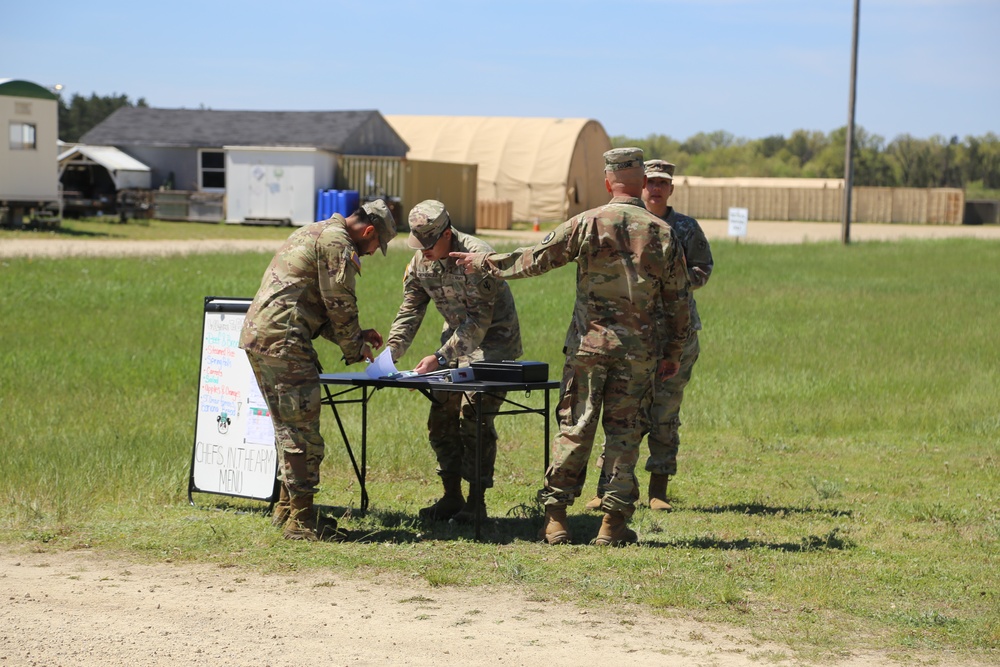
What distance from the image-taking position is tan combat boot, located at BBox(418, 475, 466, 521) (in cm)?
793

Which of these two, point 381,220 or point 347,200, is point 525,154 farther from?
point 381,220

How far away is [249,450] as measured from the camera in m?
8.04

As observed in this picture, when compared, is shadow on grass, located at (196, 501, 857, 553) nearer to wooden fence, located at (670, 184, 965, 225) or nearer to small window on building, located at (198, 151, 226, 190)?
small window on building, located at (198, 151, 226, 190)

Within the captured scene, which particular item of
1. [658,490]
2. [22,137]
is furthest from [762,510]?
[22,137]

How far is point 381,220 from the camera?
7.06 m

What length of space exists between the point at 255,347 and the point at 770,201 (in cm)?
6629

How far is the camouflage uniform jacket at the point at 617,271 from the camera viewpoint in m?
6.81

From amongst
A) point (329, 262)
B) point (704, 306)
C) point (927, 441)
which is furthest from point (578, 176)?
point (329, 262)

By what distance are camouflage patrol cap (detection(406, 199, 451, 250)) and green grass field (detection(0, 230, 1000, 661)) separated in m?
1.72

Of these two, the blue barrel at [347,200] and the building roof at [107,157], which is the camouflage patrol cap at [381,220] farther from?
the building roof at [107,157]

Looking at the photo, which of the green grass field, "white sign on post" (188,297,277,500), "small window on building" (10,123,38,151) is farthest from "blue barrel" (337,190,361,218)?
"white sign on post" (188,297,277,500)

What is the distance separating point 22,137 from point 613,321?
32.8m

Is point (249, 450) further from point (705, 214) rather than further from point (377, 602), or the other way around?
point (705, 214)

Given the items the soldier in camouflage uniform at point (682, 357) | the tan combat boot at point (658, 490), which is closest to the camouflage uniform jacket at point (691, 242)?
the soldier in camouflage uniform at point (682, 357)
